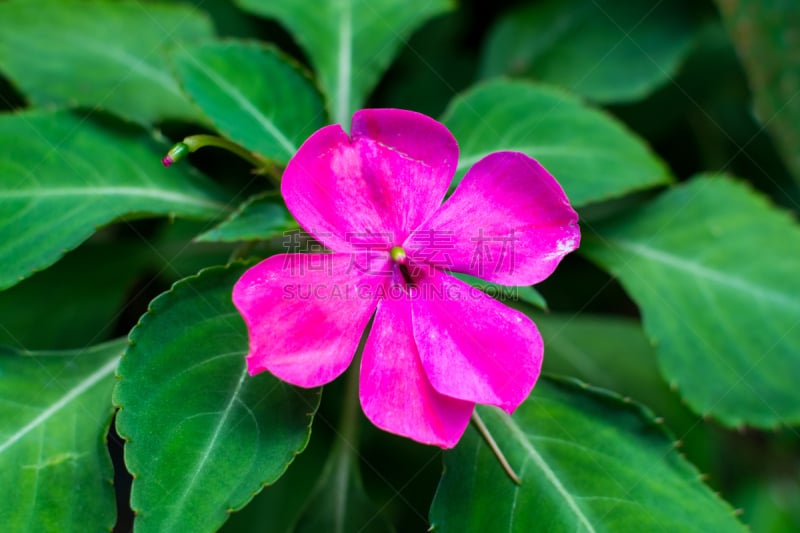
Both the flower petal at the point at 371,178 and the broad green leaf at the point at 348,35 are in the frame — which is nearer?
the flower petal at the point at 371,178

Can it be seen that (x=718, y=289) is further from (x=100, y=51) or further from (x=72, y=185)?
(x=100, y=51)

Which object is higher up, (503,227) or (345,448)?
(503,227)

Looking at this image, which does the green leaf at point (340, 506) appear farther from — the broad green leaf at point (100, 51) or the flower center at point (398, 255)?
the broad green leaf at point (100, 51)

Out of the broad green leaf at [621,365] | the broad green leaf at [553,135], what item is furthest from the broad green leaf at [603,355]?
the broad green leaf at [553,135]

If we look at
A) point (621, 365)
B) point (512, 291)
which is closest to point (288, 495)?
point (512, 291)

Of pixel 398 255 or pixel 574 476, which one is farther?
pixel 574 476
